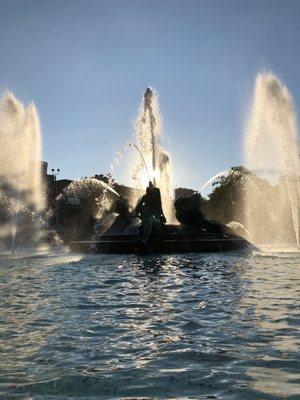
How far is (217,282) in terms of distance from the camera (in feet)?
37.0

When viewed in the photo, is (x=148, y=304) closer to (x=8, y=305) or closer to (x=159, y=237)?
(x=8, y=305)

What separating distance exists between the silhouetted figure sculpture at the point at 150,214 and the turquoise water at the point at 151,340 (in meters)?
11.2

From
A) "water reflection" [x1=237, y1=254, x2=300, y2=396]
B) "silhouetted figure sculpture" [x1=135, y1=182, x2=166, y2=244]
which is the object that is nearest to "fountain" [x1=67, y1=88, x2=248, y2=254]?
"silhouetted figure sculpture" [x1=135, y1=182, x2=166, y2=244]

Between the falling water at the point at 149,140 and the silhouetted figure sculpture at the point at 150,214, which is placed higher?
the falling water at the point at 149,140

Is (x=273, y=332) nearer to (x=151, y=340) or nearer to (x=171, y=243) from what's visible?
(x=151, y=340)

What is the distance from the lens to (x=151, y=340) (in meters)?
5.77

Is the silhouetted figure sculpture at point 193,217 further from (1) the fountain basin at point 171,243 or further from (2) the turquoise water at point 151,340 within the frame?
(2) the turquoise water at point 151,340

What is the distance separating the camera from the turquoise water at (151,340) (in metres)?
4.16

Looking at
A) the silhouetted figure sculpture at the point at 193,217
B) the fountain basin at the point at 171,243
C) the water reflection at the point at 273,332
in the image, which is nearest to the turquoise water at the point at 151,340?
the water reflection at the point at 273,332

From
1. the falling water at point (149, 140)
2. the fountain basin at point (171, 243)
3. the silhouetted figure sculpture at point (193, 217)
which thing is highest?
the falling water at point (149, 140)

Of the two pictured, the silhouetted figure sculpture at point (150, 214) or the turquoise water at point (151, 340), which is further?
the silhouetted figure sculpture at point (150, 214)

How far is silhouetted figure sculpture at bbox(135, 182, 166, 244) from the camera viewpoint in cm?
2238

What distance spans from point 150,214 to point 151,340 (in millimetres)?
18080

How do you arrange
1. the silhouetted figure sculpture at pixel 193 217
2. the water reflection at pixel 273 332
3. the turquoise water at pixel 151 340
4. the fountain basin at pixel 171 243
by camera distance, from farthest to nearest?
the silhouetted figure sculpture at pixel 193 217
the fountain basin at pixel 171 243
the water reflection at pixel 273 332
the turquoise water at pixel 151 340
